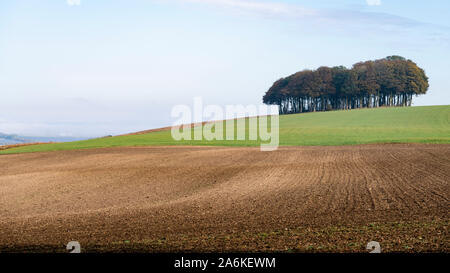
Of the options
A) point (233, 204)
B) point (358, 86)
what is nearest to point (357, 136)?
point (233, 204)

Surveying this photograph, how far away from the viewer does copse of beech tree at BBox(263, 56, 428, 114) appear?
93.5 metres

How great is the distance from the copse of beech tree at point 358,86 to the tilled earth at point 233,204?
75.2m

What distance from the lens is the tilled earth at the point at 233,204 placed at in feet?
26.3

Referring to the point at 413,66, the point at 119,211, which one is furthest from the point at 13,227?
the point at 413,66

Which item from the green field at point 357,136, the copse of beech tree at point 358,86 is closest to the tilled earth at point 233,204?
the green field at point 357,136

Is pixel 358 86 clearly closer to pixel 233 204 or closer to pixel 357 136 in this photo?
pixel 357 136

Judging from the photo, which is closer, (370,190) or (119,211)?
(119,211)

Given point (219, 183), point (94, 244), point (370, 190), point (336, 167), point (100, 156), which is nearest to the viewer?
point (94, 244)

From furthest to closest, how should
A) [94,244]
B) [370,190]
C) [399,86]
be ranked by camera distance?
[399,86] → [370,190] → [94,244]

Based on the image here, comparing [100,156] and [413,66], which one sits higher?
[413,66]

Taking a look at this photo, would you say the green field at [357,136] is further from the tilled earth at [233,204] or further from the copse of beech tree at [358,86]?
the copse of beech tree at [358,86]

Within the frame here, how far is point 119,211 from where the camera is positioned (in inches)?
478
